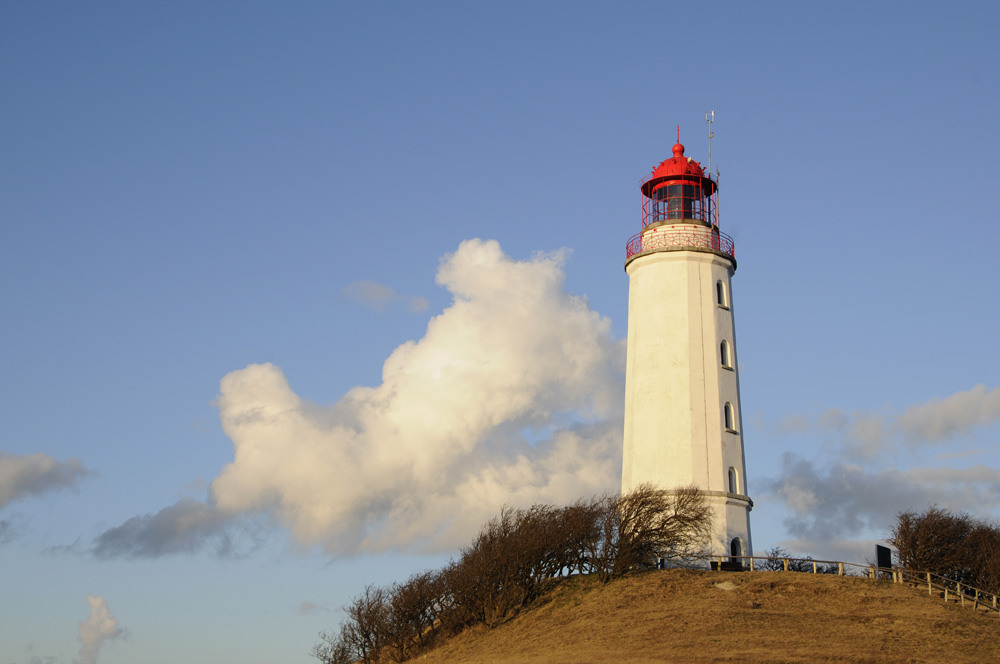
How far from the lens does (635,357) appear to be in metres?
44.2

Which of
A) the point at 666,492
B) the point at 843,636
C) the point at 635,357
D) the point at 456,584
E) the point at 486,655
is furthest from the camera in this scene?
the point at 635,357

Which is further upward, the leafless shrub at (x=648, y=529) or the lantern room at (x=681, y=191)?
the lantern room at (x=681, y=191)

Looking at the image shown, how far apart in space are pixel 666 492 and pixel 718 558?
305 cm

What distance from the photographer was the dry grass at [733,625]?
98.8ft

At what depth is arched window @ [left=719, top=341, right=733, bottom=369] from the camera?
4375 centimetres

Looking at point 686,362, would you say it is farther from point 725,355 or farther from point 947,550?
point 947,550

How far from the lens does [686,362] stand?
42.9m

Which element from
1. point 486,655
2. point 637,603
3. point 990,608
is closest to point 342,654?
point 486,655

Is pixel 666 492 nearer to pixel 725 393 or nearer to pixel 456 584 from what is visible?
pixel 725 393

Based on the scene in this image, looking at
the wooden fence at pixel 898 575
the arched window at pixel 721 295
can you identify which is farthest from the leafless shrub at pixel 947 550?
the arched window at pixel 721 295

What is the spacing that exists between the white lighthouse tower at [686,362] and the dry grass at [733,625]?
4.29m

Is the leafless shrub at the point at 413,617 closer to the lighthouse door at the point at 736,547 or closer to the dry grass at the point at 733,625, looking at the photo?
the dry grass at the point at 733,625

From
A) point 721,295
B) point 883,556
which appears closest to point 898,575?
point 883,556

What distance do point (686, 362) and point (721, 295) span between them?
146 inches
